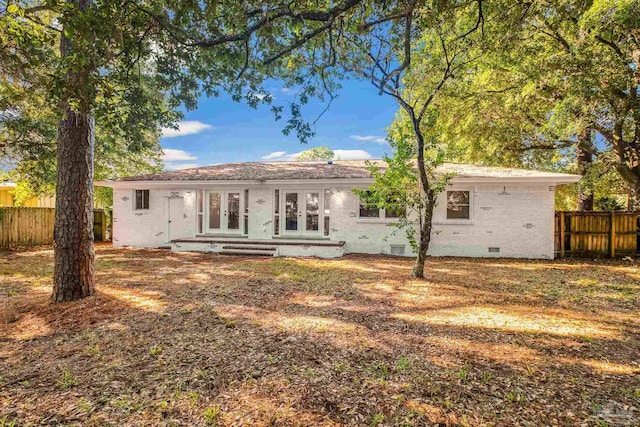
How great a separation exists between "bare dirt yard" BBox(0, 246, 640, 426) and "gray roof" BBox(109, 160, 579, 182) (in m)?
5.00

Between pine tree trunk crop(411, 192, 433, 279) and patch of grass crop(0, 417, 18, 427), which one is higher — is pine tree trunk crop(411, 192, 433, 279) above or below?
above

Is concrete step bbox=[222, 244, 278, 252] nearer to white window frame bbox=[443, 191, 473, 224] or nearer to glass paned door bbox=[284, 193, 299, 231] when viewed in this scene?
glass paned door bbox=[284, 193, 299, 231]

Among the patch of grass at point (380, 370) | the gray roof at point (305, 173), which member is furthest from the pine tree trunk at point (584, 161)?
the patch of grass at point (380, 370)

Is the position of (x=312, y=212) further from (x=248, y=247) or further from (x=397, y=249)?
(x=397, y=249)

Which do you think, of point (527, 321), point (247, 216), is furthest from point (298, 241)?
point (527, 321)

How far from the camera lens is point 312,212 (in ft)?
41.0

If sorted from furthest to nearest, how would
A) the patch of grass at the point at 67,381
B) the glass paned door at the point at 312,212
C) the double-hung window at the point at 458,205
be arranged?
1. the glass paned door at the point at 312,212
2. the double-hung window at the point at 458,205
3. the patch of grass at the point at 67,381

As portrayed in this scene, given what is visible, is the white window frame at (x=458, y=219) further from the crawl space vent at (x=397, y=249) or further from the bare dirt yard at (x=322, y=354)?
the bare dirt yard at (x=322, y=354)

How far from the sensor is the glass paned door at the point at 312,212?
40.7 ft

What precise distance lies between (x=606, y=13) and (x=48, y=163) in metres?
18.2

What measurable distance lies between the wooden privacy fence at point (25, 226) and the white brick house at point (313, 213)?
3.38 metres

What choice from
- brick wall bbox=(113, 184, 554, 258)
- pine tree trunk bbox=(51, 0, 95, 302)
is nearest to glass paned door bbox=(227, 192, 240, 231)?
brick wall bbox=(113, 184, 554, 258)

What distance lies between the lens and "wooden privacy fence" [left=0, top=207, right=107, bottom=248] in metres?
12.8

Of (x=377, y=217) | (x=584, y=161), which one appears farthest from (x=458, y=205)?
(x=584, y=161)
